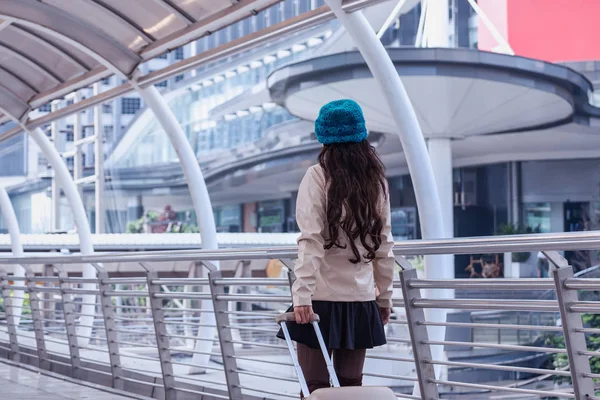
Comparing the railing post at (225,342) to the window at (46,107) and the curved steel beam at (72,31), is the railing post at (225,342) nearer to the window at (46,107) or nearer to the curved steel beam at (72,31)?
the curved steel beam at (72,31)

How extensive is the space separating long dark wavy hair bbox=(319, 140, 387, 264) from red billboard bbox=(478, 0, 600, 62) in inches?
1422

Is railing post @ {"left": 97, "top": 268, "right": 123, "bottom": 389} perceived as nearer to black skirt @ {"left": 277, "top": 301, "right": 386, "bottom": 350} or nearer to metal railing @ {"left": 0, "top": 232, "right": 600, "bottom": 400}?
metal railing @ {"left": 0, "top": 232, "right": 600, "bottom": 400}

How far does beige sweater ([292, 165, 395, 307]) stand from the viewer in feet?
11.4

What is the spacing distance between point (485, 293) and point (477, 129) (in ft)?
26.5

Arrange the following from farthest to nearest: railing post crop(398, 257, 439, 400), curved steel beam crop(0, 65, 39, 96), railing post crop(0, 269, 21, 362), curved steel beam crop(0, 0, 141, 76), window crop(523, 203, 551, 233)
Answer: window crop(523, 203, 551, 233) < curved steel beam crop(0, 65, 39, 96) < railing post crop(0, 269, 21, 362) < curved steel beam crop(0, 0, 141, 76) < railing post crop(398, 257, 439, 400)

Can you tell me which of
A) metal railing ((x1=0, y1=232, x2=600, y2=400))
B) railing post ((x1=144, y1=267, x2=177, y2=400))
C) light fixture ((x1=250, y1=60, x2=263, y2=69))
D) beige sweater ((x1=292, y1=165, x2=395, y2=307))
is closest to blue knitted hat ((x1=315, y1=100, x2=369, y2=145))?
beige sweater ((x1=292, y1=165, x2=395, y2=307))

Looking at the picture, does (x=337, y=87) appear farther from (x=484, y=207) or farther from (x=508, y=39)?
(x=484, y=207)

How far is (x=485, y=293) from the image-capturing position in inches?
1443

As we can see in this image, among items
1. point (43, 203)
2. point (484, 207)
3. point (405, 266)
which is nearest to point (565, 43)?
point (484, 207)

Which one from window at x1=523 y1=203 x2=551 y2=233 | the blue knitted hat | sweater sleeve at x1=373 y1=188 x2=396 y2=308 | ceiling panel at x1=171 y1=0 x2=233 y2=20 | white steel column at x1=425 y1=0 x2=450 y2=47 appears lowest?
sweater sleeve at x1=373 y1=188 x2=396 y2=308

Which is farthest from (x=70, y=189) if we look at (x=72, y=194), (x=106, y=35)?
(x=106, y=35)

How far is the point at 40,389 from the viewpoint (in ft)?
23.7

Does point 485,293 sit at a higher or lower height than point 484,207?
lower

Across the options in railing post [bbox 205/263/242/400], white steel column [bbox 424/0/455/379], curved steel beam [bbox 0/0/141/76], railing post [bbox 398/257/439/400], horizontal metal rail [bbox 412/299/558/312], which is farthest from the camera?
white steel column [bbox 424/0/455/379]
